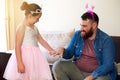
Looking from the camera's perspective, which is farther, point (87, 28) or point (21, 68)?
point (87, 28)

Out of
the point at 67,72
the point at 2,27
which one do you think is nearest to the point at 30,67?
the point at 67,72

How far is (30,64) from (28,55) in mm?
82

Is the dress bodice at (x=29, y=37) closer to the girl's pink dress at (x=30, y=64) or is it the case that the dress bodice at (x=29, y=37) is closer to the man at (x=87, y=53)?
the girl's pink dress at (x=30, y=64)

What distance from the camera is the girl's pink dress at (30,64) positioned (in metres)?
2.17

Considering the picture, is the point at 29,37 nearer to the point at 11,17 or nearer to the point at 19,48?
the point at 19,48

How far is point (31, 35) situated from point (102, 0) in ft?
4.63

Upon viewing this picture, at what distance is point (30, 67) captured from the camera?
2.19 metres

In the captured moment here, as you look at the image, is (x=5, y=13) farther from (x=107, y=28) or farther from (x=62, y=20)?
(x=107, y=28)

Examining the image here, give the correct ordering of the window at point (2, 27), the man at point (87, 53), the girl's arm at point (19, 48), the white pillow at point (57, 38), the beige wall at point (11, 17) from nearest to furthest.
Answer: the girl's arm at point (19, 48)
the man at point (87, 53)
the white pillow at point (57, 38)
the window at point (2, 27)
the beige wall at point (11, 17)

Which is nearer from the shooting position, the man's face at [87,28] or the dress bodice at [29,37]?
the dress bodice at [29,37]

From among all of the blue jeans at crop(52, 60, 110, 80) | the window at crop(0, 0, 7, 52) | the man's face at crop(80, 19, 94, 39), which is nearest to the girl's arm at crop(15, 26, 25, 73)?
the blue jeans at crop(52, 60, 110, 80)

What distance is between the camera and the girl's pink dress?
217 centimetres

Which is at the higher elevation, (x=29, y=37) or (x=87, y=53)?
(x=29, y=37)

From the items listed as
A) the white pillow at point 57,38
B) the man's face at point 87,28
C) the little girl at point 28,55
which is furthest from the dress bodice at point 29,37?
the white pillow at point 57,38
